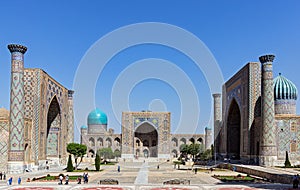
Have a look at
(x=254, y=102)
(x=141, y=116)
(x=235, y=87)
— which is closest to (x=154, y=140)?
(x=141, y=116)

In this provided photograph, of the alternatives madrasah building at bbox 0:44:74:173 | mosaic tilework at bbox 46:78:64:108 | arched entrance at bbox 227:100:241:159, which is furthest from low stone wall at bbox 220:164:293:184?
mosaic tilework at bbox 46:78:64:108

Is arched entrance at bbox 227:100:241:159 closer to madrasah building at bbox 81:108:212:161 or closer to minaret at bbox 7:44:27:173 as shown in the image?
madrasah building at bbox 81:108:212:161

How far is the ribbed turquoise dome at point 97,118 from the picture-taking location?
61.1 meters

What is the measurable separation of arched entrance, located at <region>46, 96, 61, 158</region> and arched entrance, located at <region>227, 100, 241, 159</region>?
15.9 meters

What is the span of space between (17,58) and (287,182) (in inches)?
672

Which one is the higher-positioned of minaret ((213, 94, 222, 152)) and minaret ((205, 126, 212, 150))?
minaret ((213, 94, 222, 152))

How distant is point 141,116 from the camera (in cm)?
5109

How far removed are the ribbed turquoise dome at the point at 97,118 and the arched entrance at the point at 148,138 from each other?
29.7 ft

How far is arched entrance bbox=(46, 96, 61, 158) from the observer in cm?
3206

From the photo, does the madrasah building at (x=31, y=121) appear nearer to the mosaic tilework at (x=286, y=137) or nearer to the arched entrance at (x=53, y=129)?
the arched entrance at (x=53, y=129)

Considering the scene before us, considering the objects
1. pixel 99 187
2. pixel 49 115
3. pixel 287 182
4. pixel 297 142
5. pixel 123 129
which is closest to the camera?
pixel 99 187

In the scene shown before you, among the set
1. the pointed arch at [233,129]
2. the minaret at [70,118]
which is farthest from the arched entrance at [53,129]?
the pointed arch at [233,129]

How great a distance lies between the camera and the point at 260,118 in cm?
2694

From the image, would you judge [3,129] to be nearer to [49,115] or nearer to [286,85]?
[49,115]
